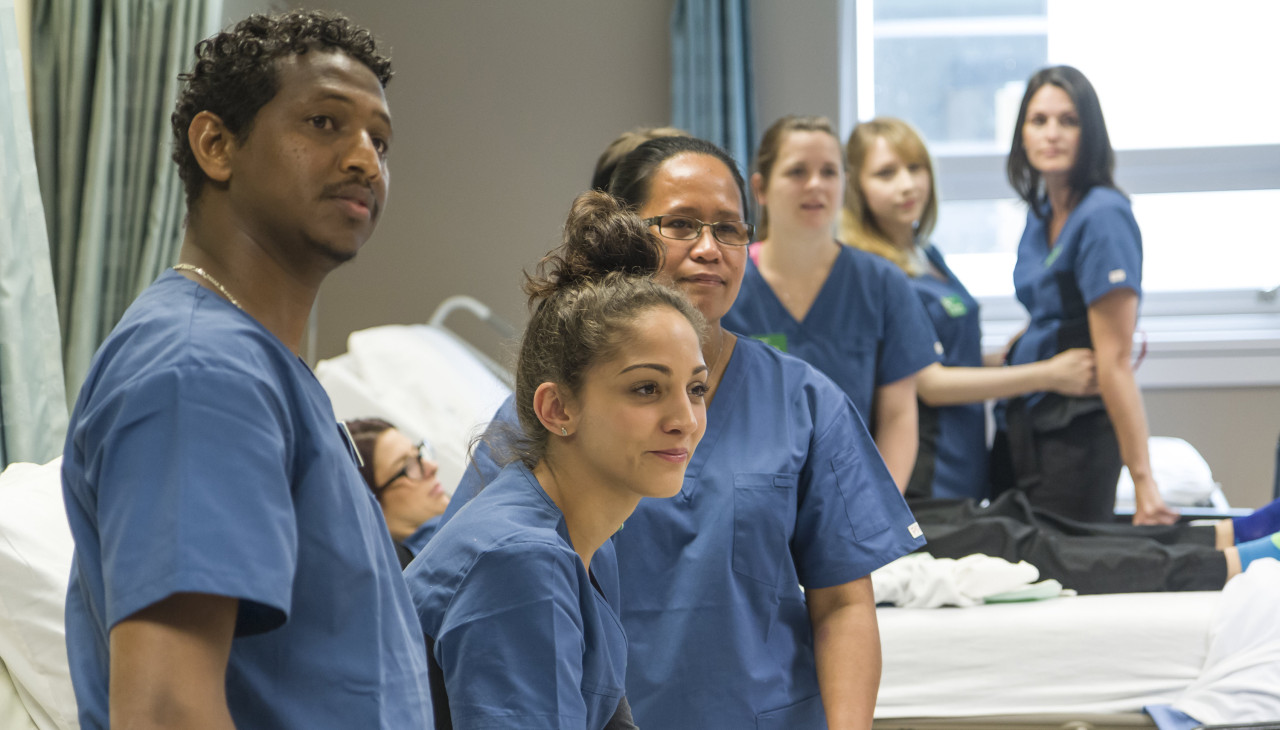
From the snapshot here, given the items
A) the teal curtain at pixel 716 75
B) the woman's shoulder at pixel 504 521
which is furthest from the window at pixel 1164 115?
the woman's shoulder at pixel 504 521

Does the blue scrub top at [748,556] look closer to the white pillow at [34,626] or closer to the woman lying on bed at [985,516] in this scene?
the white pillow at [34,626]

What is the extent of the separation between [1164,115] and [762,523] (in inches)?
135

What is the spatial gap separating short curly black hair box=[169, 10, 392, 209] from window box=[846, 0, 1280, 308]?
3547mm

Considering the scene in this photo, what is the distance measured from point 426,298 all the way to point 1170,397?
8.72 ft

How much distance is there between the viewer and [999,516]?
2633 mm

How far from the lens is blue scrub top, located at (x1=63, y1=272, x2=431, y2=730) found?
26.5 inches

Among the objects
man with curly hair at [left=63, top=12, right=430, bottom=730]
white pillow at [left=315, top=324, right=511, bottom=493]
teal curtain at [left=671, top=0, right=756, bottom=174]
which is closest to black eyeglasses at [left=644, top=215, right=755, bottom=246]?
man with curly hair at [left=63, top=12, right=430, bottom=730]

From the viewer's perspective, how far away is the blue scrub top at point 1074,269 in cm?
279

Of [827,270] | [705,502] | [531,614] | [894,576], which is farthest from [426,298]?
[531,614]

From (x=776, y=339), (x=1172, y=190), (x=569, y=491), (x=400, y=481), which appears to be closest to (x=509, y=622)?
(x=569, y=491)

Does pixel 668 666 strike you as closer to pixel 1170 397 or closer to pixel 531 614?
pixel 531 614

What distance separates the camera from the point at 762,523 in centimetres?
140

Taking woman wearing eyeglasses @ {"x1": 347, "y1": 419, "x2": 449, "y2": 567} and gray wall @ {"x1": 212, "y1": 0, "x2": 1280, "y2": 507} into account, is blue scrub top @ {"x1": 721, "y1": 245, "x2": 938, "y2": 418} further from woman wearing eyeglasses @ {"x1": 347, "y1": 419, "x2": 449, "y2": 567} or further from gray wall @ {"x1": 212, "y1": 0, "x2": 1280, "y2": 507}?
gray wall @ {"x1": 212, "y1": 0, "x2": 1280, "y2": 507}

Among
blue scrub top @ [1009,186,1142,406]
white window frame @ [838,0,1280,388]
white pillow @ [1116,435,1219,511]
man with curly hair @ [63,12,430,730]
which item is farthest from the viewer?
white window frame @ [838,0,1280,388]
